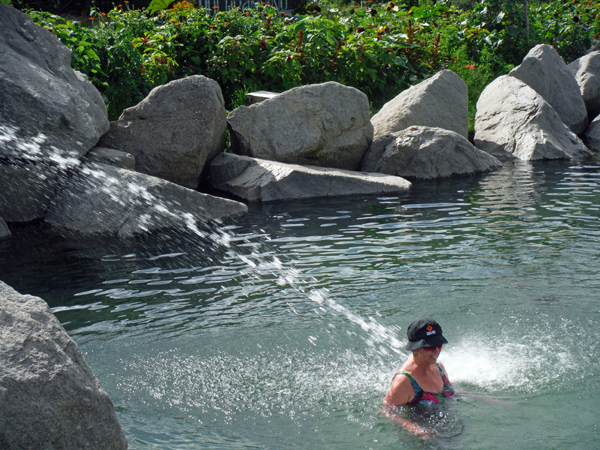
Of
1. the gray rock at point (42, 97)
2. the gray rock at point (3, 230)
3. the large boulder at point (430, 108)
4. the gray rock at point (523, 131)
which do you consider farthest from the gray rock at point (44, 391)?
the gray rock at point (523, 131)

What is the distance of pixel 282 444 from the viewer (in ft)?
12.4

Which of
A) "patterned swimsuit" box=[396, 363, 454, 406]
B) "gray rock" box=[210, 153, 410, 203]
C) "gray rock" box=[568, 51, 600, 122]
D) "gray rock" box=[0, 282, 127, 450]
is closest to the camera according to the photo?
"gray rock" box=[0, 282, 127, 450]

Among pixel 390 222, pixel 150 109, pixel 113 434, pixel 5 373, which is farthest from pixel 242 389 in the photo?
pixel 150 109

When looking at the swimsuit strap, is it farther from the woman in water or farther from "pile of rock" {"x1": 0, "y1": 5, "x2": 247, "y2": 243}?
"pile of rock" {"x1": 0, "y1": 5, "x2": 247, "y2": 243}

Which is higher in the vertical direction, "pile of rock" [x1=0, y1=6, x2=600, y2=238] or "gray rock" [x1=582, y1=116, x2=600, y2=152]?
"pile of rock" [x1=0, y1=6, x2=600, y2=238]

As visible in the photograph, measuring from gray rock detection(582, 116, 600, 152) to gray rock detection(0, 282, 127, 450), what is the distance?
1534 cm

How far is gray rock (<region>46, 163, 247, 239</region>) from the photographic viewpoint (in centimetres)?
836

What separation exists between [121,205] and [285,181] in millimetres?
2955

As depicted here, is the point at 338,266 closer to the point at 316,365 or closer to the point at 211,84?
the point at 316,365

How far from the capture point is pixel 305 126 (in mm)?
11852

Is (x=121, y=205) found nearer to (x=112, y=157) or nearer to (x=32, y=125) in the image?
(x=112, y=157)

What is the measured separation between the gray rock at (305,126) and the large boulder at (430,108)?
910mm

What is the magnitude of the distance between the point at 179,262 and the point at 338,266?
1.82 m

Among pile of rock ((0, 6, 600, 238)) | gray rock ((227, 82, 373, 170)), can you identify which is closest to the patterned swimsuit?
pile of rock ((0, 6, 600, 238))
